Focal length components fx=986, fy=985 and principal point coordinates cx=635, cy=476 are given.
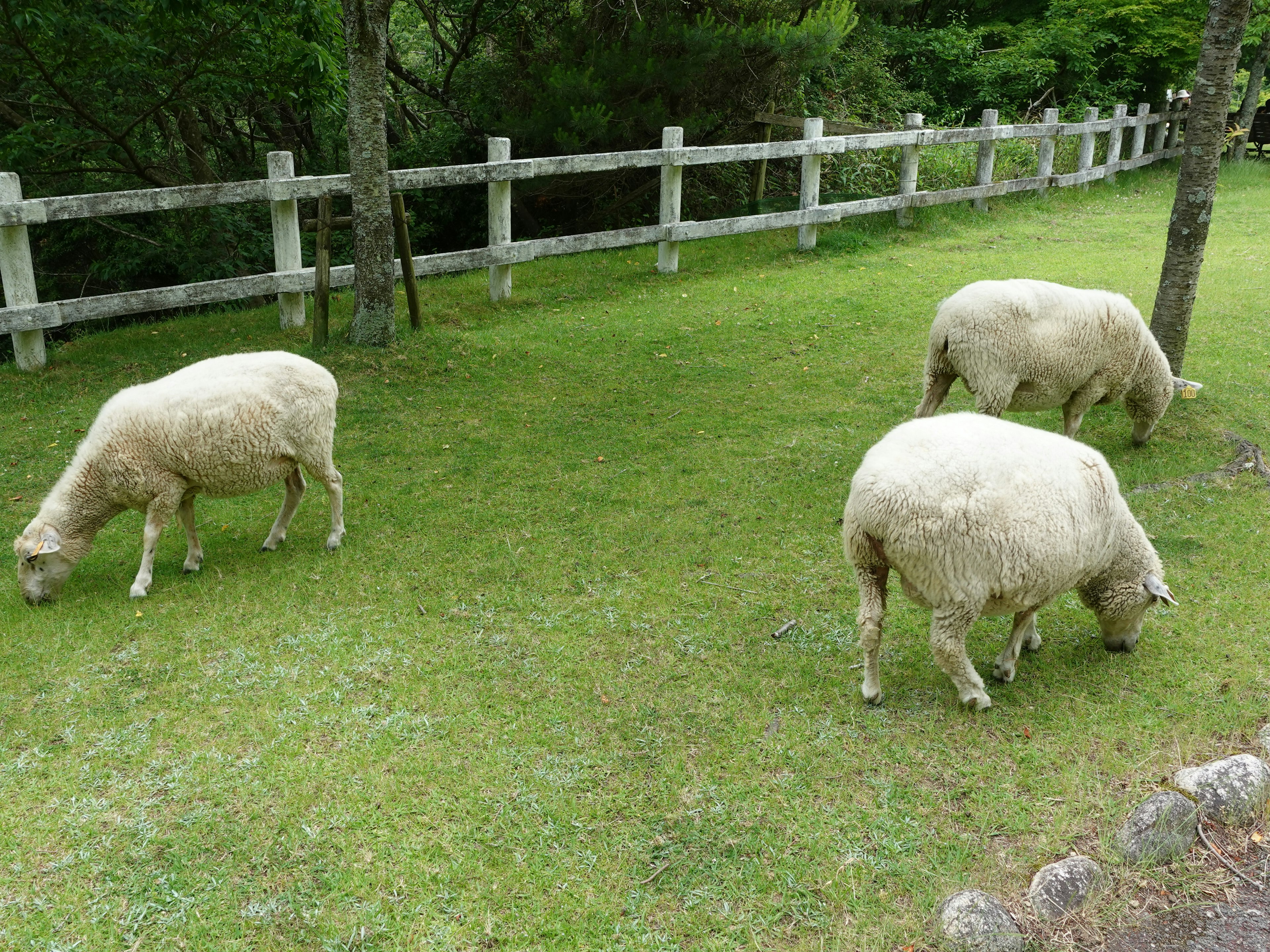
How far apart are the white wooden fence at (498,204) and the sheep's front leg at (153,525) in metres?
3.91

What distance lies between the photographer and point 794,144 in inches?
519

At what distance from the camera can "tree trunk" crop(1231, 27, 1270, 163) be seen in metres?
20.6

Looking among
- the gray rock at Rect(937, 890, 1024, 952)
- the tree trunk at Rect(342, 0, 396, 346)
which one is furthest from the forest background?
the gray rock at Rect(937, 890, 1024, 952)

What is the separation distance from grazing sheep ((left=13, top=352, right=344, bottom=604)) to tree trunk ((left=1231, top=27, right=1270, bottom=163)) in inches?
844

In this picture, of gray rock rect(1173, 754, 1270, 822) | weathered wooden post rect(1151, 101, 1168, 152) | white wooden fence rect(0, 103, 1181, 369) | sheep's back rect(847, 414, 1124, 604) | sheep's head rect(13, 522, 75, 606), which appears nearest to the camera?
gray rock rect(1173, 754, 1270, 822)

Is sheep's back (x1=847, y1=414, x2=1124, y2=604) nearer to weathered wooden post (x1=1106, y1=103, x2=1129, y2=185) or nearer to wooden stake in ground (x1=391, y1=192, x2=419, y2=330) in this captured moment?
wooden stake in ground (x1=391, y1=192, x2=419, y2=330)

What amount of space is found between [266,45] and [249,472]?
709cm

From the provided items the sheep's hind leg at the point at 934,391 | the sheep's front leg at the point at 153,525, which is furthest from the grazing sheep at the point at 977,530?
the sheep's front leg at the point at 153,525

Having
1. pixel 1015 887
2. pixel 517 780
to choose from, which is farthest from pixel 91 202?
pixel 1015 887

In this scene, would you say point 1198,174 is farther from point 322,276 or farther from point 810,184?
point 322,276

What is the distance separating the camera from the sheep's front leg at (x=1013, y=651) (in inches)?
183

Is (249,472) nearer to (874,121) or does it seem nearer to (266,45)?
(266,45)

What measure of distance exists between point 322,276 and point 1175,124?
20055 millimetres

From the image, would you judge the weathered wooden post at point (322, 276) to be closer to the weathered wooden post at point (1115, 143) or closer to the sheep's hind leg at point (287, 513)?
the sheep's hind leg at point (287, 513)
